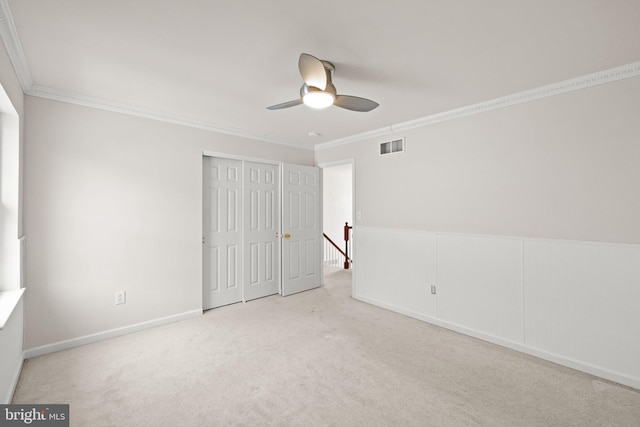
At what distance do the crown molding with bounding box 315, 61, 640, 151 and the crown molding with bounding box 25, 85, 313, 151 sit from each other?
1.79 m

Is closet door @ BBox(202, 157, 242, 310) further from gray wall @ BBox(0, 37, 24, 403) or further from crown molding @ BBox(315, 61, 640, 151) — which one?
crown molding @ BBox(315, 61, 640, 151)

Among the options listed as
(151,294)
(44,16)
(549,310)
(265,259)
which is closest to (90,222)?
(151,294)

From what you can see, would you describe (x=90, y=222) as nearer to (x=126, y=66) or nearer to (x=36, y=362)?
(x=36, y=362)

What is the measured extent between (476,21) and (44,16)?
Result: 253cm

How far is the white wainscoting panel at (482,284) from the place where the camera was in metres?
2.74

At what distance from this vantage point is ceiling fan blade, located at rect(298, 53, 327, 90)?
175 cm

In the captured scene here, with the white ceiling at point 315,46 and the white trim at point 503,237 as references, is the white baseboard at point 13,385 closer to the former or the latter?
the white ceiling at point 315,46

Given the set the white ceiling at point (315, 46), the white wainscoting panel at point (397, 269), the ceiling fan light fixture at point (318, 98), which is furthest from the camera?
the white wainscoting panel at point (397, 269)

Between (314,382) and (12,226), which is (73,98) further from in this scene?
(314,382)

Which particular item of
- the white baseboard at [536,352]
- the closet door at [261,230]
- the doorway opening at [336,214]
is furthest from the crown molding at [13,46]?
the doorway opening at [336,214]

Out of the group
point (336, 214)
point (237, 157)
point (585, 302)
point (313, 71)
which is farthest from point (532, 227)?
point (336, 214)

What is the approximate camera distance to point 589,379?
224 cm

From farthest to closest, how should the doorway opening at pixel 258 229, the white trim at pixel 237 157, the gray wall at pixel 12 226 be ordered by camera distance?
the doorway opening at pixel 258 229, the white trim at pixel 237 157, the gray wall at pixel 12 226

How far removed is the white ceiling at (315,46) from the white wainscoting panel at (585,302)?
1.50m
